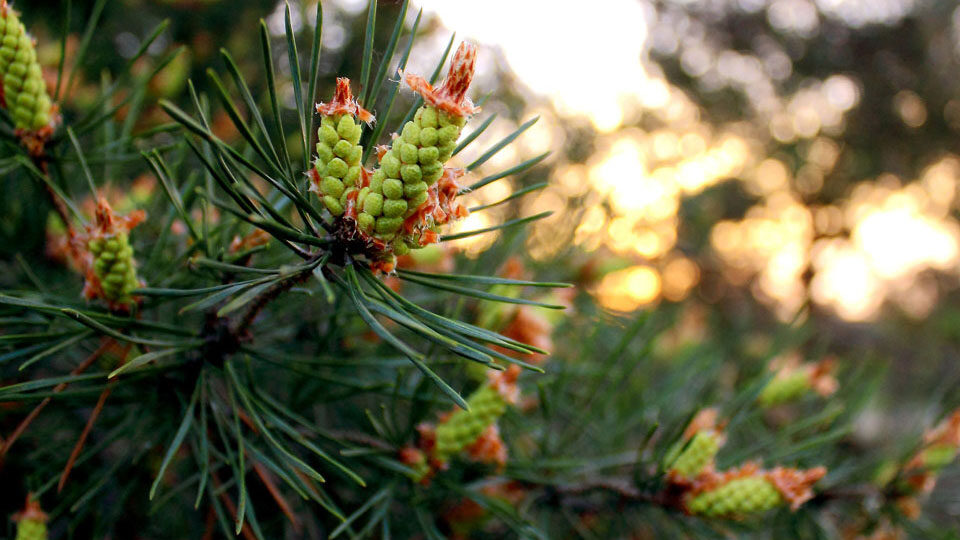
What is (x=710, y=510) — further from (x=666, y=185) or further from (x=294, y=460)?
(x=666, y=185)

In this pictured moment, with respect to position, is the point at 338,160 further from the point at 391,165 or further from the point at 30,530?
the point at 30,530

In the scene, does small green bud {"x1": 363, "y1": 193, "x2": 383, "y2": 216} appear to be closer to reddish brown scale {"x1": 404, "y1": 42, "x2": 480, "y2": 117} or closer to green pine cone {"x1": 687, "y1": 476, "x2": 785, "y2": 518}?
reddish brown scale {"x1": 404, "y1": 42, "x2": 480, "y2": 117}

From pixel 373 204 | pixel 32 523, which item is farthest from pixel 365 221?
pixel 32 523


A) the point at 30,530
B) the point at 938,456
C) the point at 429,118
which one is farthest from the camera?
the point at 938,456

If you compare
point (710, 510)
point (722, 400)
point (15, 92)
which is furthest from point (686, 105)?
point (15, 92)

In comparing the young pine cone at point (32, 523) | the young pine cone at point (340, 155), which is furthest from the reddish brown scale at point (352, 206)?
the young pine cone at point (32, 523)
